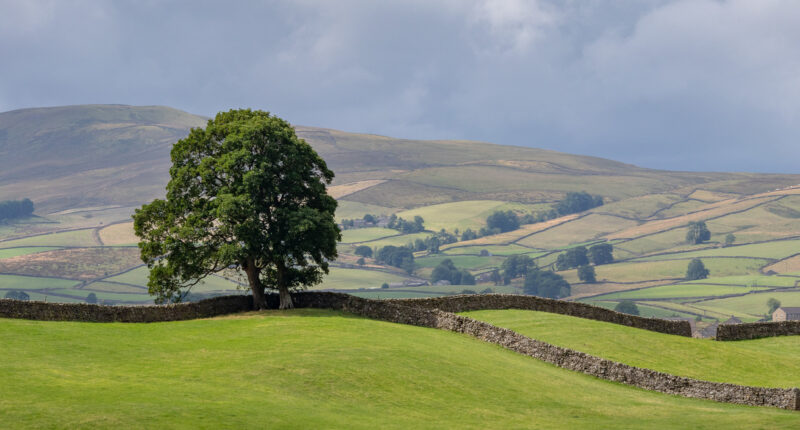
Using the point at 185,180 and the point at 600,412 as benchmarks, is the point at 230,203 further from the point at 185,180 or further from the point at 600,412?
the point at 600,412

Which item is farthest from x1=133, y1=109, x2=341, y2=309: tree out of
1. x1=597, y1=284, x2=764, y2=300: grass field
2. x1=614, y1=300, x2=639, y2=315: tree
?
x1=597, y1=284, x2=764, y2=300: grass field

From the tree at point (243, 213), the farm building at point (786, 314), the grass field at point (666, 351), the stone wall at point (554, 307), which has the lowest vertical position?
the farm building at point (786, 314)

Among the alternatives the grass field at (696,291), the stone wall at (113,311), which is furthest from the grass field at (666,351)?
the grass field at (696,291)

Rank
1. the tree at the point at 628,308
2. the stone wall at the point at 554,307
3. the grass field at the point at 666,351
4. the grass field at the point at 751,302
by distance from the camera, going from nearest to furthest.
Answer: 1. the grass field at the point at 666,351
2. the stone wall at the point at 554,307
3. the tree at the point at 628,308
4. the grass field at the point at 751,302

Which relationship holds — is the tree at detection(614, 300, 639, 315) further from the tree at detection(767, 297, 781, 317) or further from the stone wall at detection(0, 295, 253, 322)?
the stone wall at detection(0, 295, 253, 322)

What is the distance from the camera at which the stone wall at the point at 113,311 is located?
39.2 meters

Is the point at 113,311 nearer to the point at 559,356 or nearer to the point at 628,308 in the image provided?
the point at 559,356

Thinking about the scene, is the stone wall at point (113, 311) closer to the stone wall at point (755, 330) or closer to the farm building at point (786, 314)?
the stone wall at point (755, 330)

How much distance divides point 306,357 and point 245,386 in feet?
15.9

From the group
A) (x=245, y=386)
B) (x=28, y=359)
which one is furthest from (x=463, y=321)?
(x=28, y=359)

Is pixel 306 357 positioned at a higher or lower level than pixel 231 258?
lower

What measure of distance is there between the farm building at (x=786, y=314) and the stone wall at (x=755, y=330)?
8772 cm

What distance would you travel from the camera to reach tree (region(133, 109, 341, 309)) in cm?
4822

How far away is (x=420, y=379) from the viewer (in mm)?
31625
